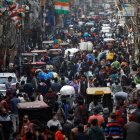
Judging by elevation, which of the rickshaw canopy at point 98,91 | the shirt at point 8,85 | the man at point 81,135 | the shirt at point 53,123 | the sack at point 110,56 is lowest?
the sack at point 110,56

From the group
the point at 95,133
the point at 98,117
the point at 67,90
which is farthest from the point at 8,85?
the point at 95,133

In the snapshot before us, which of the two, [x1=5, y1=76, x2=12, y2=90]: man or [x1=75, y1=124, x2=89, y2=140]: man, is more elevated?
[x1=75, y1=124, x2=89, y2=140]: man

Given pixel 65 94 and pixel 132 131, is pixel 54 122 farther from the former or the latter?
pixel 65 94

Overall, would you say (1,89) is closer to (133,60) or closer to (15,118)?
(15,118)

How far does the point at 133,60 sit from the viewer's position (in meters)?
44.5

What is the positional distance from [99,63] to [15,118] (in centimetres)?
1662

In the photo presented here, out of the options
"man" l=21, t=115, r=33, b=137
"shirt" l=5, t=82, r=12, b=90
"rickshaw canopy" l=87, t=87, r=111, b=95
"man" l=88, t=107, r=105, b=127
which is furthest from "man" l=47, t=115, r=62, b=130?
"shirt" l=5, t=82, r=12, b=90

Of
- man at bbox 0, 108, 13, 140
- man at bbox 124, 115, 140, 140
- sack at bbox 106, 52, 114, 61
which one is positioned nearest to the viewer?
man at bbox 124, 115, 140, 140

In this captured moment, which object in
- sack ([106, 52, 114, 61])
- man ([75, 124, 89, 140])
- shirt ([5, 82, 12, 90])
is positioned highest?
man ([75, 124, 89, 140])

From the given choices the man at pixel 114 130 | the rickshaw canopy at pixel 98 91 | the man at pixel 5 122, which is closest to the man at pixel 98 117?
the man at pixel 114 130

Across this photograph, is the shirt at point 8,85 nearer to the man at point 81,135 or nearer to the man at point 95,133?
the man at point 95,133

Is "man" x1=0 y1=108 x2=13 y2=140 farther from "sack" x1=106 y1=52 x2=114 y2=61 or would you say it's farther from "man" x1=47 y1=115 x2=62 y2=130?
"sack" x1=106 y1=52 x2=114 y2=61

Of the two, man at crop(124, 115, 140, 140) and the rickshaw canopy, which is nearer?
man at crop(124, 115, 140, 140)

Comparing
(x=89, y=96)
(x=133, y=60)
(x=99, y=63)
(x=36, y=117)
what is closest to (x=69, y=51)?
(x=133, y=60)
